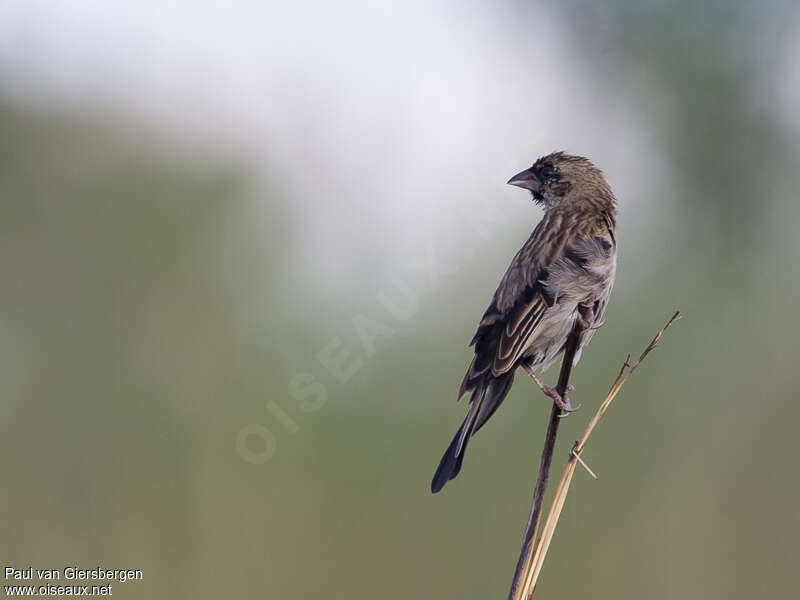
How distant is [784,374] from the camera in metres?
5.96

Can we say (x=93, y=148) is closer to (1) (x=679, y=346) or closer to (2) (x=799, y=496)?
(1) (x=679, y=346)

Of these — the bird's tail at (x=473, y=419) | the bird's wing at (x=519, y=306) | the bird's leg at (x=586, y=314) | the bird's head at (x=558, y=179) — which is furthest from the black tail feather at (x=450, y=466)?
the bird's head at (x=558, y=179)

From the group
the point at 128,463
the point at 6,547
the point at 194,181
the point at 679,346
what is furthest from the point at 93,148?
the point at 679,346

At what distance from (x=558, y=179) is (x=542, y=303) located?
928 mm

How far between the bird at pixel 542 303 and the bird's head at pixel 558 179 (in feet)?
0.92

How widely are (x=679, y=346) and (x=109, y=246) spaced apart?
399 cm

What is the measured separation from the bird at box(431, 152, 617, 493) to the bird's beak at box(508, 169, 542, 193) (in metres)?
0.35

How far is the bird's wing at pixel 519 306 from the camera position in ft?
9.64

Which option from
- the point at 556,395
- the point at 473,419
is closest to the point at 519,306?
the point at 473,419

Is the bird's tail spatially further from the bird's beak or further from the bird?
the bird's beak

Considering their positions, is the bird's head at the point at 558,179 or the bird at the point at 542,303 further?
the bird's head at the point at 558,179

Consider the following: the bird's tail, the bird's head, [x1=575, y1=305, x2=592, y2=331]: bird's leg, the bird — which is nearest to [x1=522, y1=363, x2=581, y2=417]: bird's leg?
the bird

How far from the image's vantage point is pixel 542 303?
305cm

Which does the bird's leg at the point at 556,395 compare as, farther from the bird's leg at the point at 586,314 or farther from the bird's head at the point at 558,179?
the bird's head at the point at 558,179
